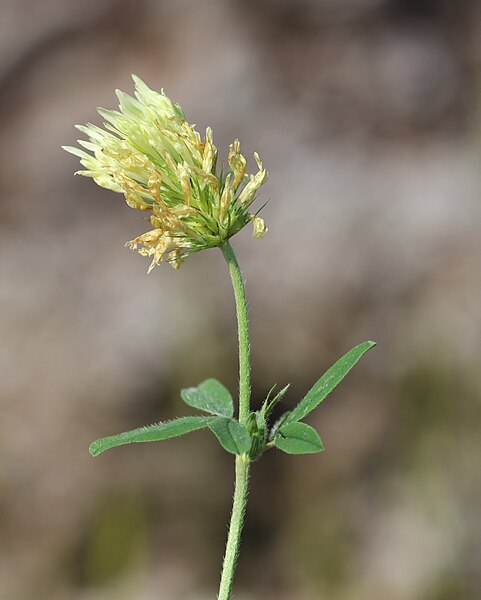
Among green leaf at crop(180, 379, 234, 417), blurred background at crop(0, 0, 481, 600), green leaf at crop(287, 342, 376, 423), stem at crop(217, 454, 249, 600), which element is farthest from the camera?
blurred background at crop(0, 0, 481, 600)

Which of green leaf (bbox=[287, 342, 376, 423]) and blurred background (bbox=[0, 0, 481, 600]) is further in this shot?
blurred background (bbox=[0, 0, 481, 600])

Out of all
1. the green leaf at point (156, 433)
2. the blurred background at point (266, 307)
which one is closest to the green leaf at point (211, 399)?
the green leaf at point (156, 433)

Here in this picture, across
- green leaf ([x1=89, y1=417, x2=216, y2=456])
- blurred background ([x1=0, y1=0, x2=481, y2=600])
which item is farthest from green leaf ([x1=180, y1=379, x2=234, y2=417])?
blurred background ([x1=0, y1=0, x2=481, y2=600])

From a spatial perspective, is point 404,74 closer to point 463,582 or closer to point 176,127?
point 463,582

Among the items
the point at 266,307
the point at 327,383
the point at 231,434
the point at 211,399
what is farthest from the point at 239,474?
the point at 266,307

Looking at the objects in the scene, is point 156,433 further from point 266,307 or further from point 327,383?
point 266,307

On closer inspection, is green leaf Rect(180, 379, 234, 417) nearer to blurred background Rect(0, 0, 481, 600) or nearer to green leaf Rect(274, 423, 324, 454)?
green leaf Rect(274, 423, 324, 454)

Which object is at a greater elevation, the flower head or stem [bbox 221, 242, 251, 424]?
the flower head

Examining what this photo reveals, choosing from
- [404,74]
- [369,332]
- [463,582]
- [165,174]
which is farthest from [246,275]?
[165,174]
